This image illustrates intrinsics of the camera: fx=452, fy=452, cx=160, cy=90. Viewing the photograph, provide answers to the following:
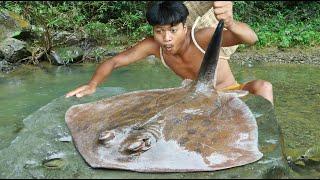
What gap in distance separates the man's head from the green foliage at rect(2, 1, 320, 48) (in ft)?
18.9

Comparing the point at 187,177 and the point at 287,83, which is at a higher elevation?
the point at 187,177

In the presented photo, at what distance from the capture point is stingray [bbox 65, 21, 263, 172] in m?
2.66

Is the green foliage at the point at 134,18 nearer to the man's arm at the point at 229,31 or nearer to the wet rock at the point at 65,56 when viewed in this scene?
the wet rock at the point at 65,56

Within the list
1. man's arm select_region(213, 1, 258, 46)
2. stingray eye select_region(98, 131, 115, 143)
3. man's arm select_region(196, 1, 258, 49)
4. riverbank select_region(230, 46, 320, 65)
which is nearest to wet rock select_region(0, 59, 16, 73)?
riverbank select_region(230, 46, 320, 65)

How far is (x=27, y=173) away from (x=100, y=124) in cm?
58

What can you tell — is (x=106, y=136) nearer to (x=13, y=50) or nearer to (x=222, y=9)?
(x=222, y=9)

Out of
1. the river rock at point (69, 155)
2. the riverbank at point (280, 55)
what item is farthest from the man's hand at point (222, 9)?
the riverbank at point (280, 55)

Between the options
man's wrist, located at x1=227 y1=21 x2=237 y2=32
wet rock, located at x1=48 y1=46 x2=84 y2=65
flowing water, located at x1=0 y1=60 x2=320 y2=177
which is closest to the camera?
man's wrist, located at x1=227 y1=21 x2=237 y2=32

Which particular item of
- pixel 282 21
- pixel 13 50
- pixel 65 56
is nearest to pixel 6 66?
pixel 13 50

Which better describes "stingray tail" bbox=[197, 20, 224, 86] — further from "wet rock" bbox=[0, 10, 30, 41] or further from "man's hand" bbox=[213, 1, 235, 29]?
"wet rock" bbox=[0, 10, 30, 41]

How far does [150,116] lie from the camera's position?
3057 millimetres

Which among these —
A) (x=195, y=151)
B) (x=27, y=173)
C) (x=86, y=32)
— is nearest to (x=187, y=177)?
(x=195, y=151)

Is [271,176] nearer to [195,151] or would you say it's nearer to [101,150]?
[195,151]

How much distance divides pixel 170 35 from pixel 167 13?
0.66ft
